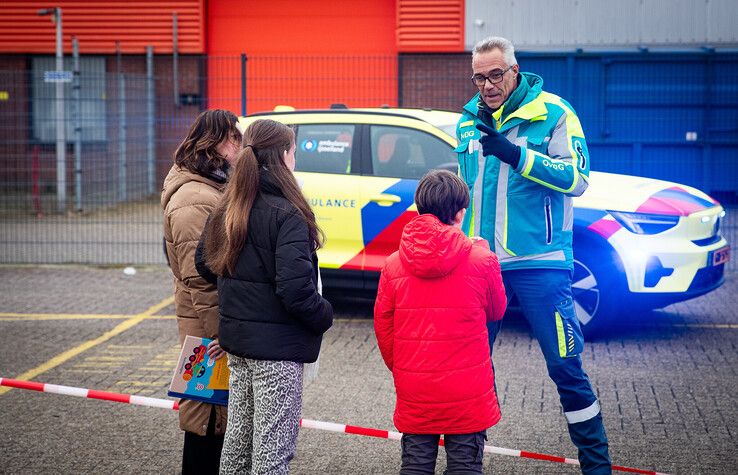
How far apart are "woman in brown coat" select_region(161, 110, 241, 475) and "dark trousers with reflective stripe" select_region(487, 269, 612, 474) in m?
1.34

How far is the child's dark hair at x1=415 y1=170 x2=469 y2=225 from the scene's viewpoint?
13.2 feet

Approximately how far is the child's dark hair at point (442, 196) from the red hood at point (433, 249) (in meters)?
0.05

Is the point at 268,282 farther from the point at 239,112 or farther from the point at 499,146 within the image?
the point at 239,112

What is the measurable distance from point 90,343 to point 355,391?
2674mm

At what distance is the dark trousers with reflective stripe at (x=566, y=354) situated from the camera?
4.75m

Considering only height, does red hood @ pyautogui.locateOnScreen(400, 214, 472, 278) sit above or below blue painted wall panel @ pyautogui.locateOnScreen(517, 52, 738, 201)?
below

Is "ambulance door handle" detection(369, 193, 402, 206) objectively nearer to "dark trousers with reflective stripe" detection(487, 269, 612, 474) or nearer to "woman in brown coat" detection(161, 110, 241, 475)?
"dark trousers with reflective stripe" detection(487, 269, 612, 474)

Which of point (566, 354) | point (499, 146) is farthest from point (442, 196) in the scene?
point (566, 354)

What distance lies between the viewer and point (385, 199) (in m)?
8.74

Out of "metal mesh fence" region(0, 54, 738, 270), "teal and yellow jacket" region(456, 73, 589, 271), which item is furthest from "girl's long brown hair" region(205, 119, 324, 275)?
"metal mesh fence" region(0, 54, 738, 270)

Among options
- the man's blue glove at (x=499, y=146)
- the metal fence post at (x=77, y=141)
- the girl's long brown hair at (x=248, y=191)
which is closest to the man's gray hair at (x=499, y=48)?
the man's blue glove at (x=499, y=146)

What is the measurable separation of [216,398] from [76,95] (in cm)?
1244

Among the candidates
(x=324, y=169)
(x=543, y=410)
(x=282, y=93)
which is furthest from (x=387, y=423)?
(x=282, y=93)

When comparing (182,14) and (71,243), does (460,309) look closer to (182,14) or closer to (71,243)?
(71,243)
